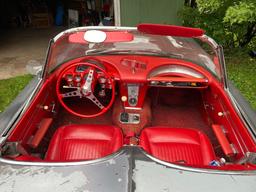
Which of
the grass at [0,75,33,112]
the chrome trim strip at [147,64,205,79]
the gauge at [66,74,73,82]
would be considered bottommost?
the grass at [0,75,33,112]

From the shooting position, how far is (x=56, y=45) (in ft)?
9.48

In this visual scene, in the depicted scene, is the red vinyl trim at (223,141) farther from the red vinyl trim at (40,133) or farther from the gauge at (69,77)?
the red vinyl trim at (40,133)

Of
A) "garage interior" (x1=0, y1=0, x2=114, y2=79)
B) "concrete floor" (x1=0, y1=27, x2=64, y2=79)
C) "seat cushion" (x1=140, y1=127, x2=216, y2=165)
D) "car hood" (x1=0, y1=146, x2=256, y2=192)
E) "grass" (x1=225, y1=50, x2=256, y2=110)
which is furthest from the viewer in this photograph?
"garage interior" (x1=0, y1=0, x2=114, y2=79)

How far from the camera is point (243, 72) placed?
227 inches

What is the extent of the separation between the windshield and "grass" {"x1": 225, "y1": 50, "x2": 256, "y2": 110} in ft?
6.07

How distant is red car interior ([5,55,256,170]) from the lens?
2.45 m

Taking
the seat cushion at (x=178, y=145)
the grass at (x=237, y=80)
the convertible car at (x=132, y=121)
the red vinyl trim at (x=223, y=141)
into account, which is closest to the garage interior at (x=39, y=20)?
the grass at (x=237, y=80)

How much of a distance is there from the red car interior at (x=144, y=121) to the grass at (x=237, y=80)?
1532mm

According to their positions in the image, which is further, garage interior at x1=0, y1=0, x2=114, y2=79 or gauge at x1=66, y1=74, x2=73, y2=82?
garage interior at x1=0, y1=0, x2=114, y2=79

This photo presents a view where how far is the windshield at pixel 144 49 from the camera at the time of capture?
3015mm

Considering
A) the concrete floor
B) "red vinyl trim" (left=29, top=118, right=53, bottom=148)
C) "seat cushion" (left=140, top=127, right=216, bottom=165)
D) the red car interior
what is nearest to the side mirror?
the concrete floor

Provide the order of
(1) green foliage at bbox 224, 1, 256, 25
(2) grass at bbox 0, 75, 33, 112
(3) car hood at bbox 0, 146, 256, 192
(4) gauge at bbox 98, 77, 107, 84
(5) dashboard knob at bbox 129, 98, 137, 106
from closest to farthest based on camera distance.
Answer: (3) car hood at bbox 0, 146, 256, 192 → (4) gauge at bbox 98, 77, 107, 84 → (5) dashboard knob at bbox 129, 98, 137, 106 → (1) green foliage at bbox 224, 1, 256, 25 → (2) grass at bbox 0, 75, 33, 112

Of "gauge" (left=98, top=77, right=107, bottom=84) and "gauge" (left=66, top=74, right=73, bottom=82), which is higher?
"gauge" (left=66, top=74, right=73, bottom=82)

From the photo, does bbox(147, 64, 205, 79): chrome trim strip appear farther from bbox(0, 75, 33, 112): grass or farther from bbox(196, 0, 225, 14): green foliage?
bbox(196, 0, 225, 14): green foliage
